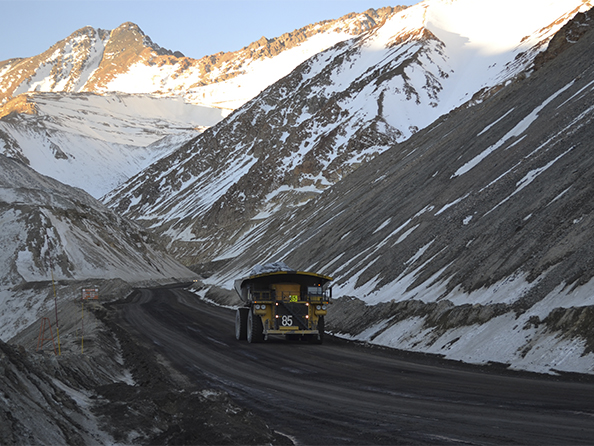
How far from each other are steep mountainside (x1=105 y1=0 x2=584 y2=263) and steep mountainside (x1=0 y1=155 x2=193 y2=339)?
126 feet

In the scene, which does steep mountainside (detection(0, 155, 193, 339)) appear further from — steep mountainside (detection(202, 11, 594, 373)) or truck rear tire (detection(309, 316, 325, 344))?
truck rear tire (detection(309, 316, 325, 344))

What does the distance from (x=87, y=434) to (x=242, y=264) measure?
63315 millimetres

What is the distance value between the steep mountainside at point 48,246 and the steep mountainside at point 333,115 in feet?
126

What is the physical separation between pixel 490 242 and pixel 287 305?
765 cm

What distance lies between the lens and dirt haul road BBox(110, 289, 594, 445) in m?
8.26

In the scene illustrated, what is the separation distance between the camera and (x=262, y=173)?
445ft

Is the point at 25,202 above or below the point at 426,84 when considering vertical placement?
above

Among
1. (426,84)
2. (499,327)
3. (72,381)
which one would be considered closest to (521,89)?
(499,327)

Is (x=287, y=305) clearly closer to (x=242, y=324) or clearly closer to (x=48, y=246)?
(x=242, y=324)

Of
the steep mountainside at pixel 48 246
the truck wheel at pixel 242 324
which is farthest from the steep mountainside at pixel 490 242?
the steep mountainside at pixel 48 246

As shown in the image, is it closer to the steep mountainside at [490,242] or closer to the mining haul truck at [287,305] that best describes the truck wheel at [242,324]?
the mining haul truck at [287,305]

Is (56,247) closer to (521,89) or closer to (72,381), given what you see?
(521,89)

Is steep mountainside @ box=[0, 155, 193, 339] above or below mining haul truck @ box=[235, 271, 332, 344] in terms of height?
above

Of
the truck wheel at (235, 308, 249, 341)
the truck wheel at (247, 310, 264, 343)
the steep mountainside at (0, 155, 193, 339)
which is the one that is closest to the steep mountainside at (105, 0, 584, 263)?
the steep mountainside at (0, 155, 193, 339)
